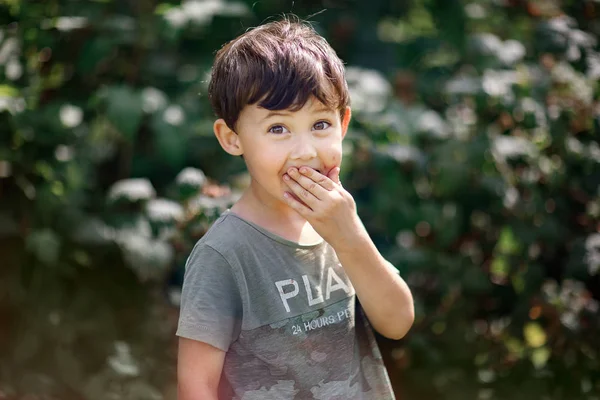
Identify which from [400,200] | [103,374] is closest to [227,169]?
[400,200]

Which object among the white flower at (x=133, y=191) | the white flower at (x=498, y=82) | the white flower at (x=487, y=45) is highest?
the white flower at (x=487, y=45)

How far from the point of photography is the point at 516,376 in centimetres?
340

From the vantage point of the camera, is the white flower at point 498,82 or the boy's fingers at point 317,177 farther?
the white flower at point 498,82

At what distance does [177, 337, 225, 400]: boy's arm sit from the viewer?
1.61 m

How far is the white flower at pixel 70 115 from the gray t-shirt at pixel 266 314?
1.51 m

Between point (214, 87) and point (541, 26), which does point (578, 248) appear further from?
point (214, 87)

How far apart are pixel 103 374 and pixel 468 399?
4.50 ft

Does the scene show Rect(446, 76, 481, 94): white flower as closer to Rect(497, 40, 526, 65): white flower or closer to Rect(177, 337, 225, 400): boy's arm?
Rect(497, 40, 526, 65): white flower

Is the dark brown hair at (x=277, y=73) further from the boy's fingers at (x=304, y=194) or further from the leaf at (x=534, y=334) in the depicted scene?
→ the leaf at (x=534, y=334)

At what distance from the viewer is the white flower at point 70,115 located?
3.04 meters

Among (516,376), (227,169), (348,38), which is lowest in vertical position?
(516,376)

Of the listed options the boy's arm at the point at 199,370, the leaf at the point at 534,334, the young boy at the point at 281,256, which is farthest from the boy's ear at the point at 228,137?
the leaf at the point at 534,334

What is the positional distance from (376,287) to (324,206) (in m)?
0.20

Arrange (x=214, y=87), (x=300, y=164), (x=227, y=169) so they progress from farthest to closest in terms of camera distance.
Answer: (x=227, y=169) < (x=214, y=87) < (x=300, y=164)
